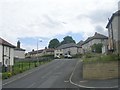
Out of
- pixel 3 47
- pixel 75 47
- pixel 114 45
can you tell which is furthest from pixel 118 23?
pixel 75 47

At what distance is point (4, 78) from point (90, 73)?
1369cm

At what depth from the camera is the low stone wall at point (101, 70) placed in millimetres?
33631

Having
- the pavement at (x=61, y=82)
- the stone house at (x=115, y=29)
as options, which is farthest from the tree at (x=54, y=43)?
the pavement at (x=61, y=82)

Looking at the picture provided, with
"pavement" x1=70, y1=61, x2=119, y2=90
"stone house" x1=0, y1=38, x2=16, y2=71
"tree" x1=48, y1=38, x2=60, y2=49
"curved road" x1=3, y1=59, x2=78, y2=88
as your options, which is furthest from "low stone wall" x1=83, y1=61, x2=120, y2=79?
"tree" x1=48, y1=38, x2=60, y2=49

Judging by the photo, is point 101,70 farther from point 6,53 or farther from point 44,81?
point 6,53

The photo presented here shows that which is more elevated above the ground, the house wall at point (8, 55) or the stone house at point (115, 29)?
the stone house at point (115, 29)

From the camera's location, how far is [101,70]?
113 feet

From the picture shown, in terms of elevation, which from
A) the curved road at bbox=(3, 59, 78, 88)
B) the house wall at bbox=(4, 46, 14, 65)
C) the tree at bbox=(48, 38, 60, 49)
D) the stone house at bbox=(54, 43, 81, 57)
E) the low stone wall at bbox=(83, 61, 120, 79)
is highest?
the tree at bbox=(48, 38, 60, 49)

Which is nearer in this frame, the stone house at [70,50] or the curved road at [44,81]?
the curved road at [44,81]

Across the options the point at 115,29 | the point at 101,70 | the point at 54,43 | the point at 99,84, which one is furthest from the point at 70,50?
the point at 99,84

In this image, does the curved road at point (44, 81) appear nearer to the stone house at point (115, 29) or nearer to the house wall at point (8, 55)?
the stone house at point (115, 29)

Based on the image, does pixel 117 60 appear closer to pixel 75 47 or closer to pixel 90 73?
pixel 90 73

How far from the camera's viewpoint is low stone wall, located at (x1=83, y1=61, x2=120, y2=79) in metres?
33.6

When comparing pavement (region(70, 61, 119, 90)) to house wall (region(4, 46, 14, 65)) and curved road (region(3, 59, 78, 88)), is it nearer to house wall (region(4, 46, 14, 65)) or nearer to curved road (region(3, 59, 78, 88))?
curved road (region(3, 59, 78, 88))
